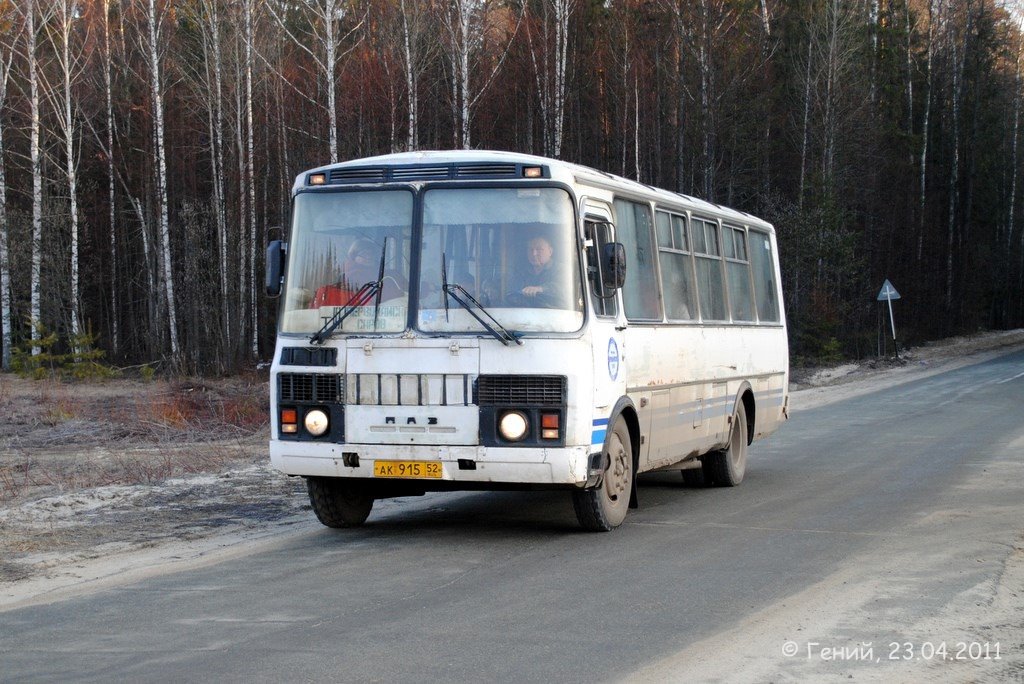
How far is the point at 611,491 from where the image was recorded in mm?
10211

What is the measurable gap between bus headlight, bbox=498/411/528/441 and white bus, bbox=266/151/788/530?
0.01 m

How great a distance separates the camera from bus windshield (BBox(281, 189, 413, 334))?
971 cm

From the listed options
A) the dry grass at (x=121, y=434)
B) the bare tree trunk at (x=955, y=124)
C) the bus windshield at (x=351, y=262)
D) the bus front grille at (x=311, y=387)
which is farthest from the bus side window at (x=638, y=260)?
the bare tree trunk at (x=955, y=124)

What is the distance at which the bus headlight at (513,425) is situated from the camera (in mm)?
9242

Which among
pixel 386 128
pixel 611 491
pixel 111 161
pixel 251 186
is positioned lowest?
pixel 611 491

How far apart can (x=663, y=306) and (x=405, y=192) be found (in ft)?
9.84

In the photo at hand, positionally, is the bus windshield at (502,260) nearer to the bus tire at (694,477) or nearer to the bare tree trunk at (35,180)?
the bus tire at (694,477)

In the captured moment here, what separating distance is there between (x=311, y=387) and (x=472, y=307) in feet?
4.61

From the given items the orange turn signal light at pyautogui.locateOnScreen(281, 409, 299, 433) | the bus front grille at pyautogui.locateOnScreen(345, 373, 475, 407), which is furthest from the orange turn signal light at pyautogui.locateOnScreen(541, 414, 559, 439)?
the orange turn signal light at pyautogui.locateOnScreen(281, 409, 299, 433)

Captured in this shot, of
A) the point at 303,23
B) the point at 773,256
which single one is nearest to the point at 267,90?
the point at 303,23

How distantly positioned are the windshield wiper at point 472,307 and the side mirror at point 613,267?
99 cm

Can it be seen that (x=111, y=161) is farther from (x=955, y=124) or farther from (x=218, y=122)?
(x=955, y=124)

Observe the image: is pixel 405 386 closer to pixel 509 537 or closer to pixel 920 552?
pixel 509 537

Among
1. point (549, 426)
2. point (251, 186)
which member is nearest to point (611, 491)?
point (549, 426)
